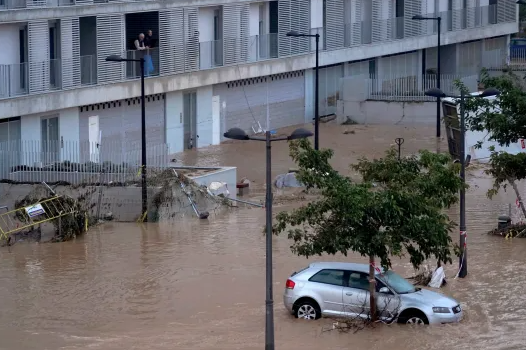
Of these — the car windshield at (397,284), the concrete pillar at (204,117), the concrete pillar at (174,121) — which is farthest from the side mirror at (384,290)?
the concrete pillar at (204,117)

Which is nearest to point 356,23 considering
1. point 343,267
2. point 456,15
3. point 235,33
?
point 456,15

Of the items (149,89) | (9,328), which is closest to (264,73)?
(149,89)

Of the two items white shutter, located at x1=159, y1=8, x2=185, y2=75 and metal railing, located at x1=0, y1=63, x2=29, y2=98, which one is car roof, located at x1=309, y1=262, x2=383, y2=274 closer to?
metal railing, located at x1=0, y1=63, x2=29, y2=98

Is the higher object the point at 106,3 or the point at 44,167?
the point at 106,3

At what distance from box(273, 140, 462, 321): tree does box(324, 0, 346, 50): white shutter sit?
1421 inches

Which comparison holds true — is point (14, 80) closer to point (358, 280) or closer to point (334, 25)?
point (358, 280)

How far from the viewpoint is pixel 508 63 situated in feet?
235

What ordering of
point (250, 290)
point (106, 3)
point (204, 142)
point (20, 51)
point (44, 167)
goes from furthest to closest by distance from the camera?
point (204, 142)
point (106, 3)
point (20, 51)
point (44, 167)
point (250, 290)

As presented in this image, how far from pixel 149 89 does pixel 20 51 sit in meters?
6.52

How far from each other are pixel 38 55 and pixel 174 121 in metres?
9.02

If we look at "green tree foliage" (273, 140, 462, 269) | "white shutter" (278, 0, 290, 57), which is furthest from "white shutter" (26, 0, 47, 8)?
"green tree foliage" (273, 140, 462, 269)

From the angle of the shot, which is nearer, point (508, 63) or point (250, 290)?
point (250, 290)

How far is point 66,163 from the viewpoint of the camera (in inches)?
1371

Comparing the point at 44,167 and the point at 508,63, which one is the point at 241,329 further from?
the point at 508,63
